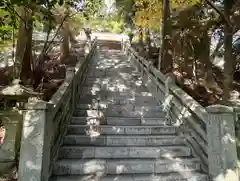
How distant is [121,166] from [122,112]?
2.15m

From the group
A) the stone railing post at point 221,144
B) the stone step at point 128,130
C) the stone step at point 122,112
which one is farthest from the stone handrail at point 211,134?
the stone step at point 122,112

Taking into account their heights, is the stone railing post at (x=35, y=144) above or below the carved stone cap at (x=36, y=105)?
below

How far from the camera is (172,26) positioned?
32.8ft

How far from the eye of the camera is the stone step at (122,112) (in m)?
6.14

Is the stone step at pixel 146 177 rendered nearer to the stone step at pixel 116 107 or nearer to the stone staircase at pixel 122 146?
the stone staircase at pixel 122 146

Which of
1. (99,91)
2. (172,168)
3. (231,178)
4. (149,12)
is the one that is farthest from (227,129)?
(149,12)

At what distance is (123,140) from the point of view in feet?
16.9

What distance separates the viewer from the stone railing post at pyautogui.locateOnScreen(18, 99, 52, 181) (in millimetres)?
3662

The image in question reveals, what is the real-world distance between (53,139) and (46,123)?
50 centimetres

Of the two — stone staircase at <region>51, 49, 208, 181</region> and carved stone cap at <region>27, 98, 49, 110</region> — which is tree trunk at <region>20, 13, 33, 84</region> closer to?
stone staircase at <region>51, 49, 208, 181</region>

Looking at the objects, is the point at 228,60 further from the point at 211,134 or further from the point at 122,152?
the point at 122,152

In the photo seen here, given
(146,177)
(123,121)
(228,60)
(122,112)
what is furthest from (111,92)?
(146,177)

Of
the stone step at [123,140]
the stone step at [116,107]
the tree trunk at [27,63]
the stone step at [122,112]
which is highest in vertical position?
the tree trunk at [27,63]

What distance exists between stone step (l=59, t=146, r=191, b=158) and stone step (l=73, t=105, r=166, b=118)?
146 centimetres
